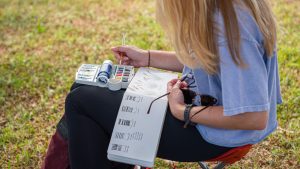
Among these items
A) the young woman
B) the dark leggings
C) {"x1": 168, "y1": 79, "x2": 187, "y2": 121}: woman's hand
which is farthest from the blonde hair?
the dark leggings

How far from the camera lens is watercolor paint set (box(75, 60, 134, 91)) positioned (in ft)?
6.27

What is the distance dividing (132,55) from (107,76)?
286 mm

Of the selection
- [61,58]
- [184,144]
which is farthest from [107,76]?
[61,58]

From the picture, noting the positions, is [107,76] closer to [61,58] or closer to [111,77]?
[111,77]

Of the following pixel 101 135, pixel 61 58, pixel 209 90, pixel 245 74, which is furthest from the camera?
pixel 61 58

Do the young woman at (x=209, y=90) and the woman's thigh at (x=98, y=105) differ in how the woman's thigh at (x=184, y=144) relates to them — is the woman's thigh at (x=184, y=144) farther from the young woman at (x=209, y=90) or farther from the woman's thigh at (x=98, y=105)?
the woman's thigh at (x=98, y=105)

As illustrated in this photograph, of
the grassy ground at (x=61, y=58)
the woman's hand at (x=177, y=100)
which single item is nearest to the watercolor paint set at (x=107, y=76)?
the woman's hand at (x=177, y=100)

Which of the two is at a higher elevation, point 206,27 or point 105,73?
point 206,27

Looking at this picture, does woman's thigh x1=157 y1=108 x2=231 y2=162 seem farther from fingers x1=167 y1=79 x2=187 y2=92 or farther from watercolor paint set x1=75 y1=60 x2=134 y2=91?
watercolor paint set x1=75 y1=60 x2=134 y2=91

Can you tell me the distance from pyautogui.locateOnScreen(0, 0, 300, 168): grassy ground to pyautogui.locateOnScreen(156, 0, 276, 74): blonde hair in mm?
1212

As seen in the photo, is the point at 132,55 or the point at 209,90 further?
the point at 132,55

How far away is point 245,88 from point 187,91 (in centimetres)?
38

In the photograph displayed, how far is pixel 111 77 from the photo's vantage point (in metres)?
1.99

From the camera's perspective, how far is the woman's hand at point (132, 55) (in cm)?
219
